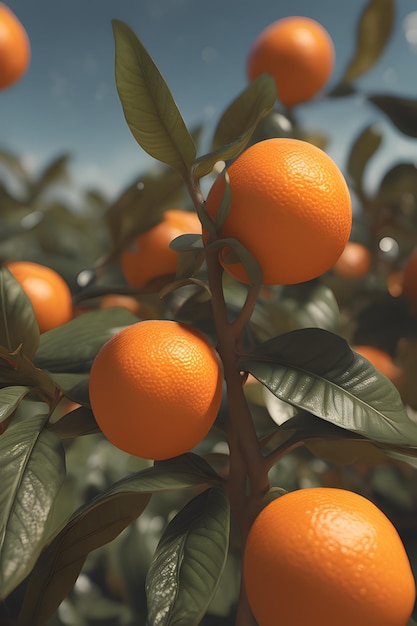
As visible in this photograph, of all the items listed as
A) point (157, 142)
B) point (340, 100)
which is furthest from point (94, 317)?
point (340, 100)

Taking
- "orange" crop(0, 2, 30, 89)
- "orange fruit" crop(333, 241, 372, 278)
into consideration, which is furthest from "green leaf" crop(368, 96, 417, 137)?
"orange" crop(0, 2, 30, 89)

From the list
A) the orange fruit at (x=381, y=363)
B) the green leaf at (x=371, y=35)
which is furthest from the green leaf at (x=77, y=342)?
the green leaf at (x=371, y=35)

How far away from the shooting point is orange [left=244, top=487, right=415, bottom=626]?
31 cm

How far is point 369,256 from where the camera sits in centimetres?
88

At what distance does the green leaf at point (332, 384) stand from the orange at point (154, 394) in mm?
34

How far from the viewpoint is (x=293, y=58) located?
722mm

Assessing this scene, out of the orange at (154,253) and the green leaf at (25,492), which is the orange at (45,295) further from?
the green leaf at (25,492)

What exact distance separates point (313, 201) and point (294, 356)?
0.09 meters

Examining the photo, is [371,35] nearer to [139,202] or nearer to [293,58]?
[293,58]

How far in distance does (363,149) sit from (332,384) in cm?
51

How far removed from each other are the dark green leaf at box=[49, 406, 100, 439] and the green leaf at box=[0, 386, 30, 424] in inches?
1.1

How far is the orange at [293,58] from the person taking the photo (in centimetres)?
72

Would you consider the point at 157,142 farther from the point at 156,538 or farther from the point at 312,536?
the point at 156,538

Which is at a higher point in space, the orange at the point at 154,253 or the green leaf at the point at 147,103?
the green leaf at the point at 147,103
